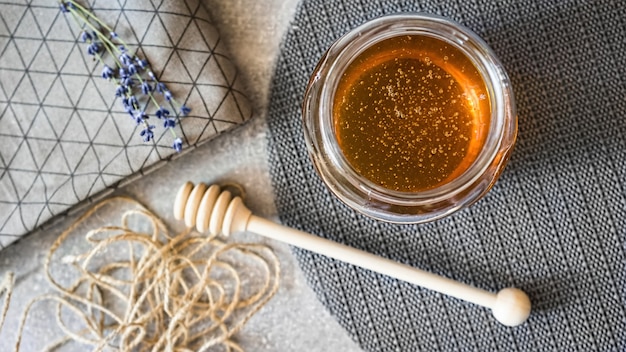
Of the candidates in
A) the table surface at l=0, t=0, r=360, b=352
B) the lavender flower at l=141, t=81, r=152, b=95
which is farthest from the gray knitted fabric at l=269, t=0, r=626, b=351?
the lavender flower at l=141, t=81, r=152, b=95

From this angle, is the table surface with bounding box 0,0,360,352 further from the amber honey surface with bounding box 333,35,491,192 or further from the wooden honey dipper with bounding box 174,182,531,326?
the amber honey surface with bounding box 333,35,491,192

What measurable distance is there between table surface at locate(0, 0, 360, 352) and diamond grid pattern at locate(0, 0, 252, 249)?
0.03 meters

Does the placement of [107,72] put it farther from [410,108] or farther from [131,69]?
[410,108]

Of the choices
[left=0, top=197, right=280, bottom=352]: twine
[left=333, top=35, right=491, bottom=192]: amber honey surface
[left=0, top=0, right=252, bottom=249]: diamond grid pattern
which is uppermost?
[left=333, top=35, right=491, bottom=192]: amber honey surface

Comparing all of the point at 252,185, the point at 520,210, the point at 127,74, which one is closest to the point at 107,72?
the point at 127,74

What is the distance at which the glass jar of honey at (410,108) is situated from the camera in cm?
55

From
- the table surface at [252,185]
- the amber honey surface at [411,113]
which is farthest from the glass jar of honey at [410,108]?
the table surface at [252,185]

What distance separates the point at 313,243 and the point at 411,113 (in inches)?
6.5

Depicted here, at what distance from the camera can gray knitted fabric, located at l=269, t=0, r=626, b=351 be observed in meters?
0.63

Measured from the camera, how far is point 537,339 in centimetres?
65

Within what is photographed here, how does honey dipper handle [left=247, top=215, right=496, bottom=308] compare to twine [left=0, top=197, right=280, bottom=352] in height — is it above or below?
above

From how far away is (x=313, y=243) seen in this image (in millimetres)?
635

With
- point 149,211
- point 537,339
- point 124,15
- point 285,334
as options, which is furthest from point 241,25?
point 537,339

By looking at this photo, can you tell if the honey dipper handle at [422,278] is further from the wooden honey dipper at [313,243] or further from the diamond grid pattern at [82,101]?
the diamond grid pattern at [82,101]
